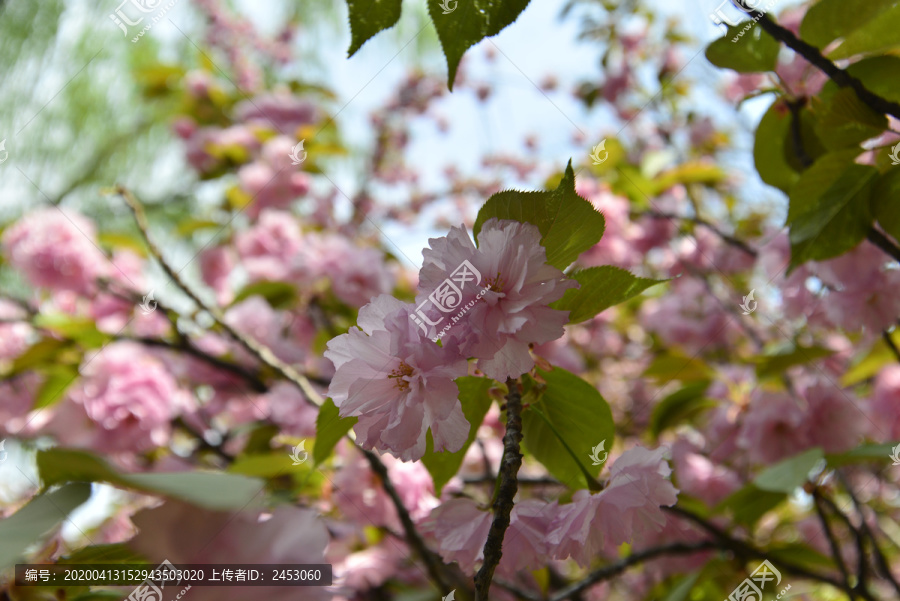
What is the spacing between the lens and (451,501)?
44 centimetres

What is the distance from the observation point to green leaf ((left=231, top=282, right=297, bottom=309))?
1.40 meters


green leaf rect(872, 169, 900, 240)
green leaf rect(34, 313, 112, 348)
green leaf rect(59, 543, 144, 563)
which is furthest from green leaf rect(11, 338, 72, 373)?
green leaf rect(872, 169, 900, 240)

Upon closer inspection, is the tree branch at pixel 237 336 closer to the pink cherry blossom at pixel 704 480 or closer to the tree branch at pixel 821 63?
the tree branch at pixel 821 63

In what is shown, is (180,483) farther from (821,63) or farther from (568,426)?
(821,63)

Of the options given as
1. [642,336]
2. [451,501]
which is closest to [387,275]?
[451,501]

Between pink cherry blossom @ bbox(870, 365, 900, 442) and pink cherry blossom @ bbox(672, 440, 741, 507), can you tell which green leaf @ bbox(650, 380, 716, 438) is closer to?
pink cherry blossom @ bbox(672, 440, 741, 507)

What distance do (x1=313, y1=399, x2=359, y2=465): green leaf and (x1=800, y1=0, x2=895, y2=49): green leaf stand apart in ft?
1.99

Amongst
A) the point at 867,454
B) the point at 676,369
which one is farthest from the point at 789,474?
the point at 676,369

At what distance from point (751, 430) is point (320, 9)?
12.6ft

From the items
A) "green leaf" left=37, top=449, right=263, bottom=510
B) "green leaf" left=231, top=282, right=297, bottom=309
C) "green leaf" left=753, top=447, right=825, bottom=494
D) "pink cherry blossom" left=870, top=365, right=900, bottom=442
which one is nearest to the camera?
"green leaf" left=37, top=449, right=263, bottom=510

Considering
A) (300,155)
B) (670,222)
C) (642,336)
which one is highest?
(300,155)

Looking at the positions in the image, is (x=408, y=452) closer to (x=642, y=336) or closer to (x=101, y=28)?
(x=642, y=336)

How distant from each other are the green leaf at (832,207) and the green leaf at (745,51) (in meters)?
0.14

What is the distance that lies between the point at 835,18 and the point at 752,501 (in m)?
0.59
